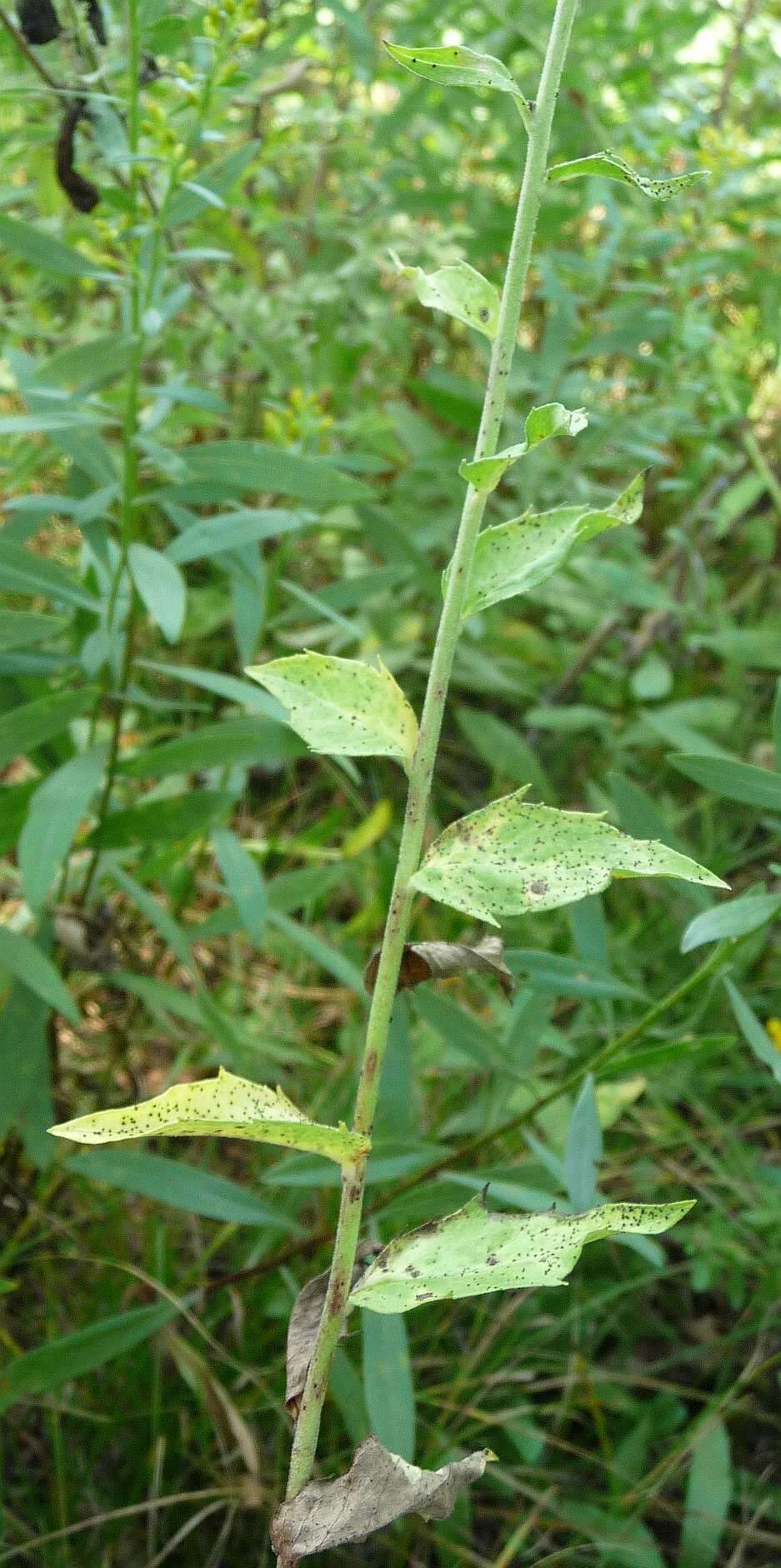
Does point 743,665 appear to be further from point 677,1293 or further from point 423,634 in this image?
point 677,1293

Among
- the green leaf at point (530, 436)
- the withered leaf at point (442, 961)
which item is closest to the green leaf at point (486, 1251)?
the withered leaf at point (442, 961)

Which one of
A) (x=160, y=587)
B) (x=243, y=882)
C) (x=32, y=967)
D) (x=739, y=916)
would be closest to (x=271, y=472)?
(x=160, y=587)

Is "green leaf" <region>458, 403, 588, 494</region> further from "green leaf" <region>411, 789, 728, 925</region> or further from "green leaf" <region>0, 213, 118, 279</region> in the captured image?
"green leaf" <region>0, 213, 118, 279</region>

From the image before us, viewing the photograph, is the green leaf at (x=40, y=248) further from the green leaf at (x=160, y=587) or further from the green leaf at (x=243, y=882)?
the green leaf at (x=243, y=882)

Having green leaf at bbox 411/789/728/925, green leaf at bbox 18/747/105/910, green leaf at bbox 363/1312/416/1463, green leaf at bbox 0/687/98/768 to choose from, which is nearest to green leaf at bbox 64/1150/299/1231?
green leaf at bbox 363/1312/416/1463

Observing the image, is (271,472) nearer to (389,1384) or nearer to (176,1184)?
(176,1184)

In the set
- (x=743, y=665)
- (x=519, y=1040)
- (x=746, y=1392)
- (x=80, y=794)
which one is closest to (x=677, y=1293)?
(x=746, y=1392)
